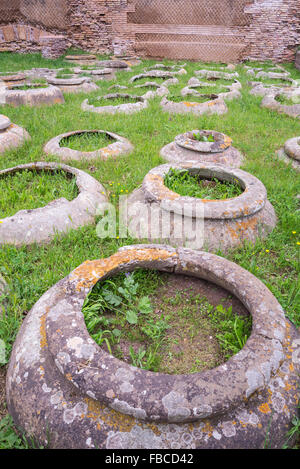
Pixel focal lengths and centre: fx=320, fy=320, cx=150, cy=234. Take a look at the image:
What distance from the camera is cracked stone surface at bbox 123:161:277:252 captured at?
2.87 m

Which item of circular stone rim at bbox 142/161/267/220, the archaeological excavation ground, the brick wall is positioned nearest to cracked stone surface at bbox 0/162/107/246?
the archaeological excavation ground

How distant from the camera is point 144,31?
13852 millimetres

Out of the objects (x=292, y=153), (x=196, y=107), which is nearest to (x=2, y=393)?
(x=292, y=153)

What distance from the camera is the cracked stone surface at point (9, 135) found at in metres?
4.62

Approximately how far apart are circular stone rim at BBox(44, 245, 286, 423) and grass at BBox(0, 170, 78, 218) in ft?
5.30

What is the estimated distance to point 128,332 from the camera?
2098mm

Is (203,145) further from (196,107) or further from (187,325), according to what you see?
(187,325)

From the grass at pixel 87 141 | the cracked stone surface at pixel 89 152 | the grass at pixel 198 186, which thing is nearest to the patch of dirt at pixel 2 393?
the grass at pixel 198 186

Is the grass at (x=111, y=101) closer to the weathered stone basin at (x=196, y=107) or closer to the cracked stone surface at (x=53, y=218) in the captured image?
the weathered stone basin at (x=196, y=107)

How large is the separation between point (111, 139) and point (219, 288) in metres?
3.64

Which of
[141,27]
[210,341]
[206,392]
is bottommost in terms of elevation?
[210,341]
